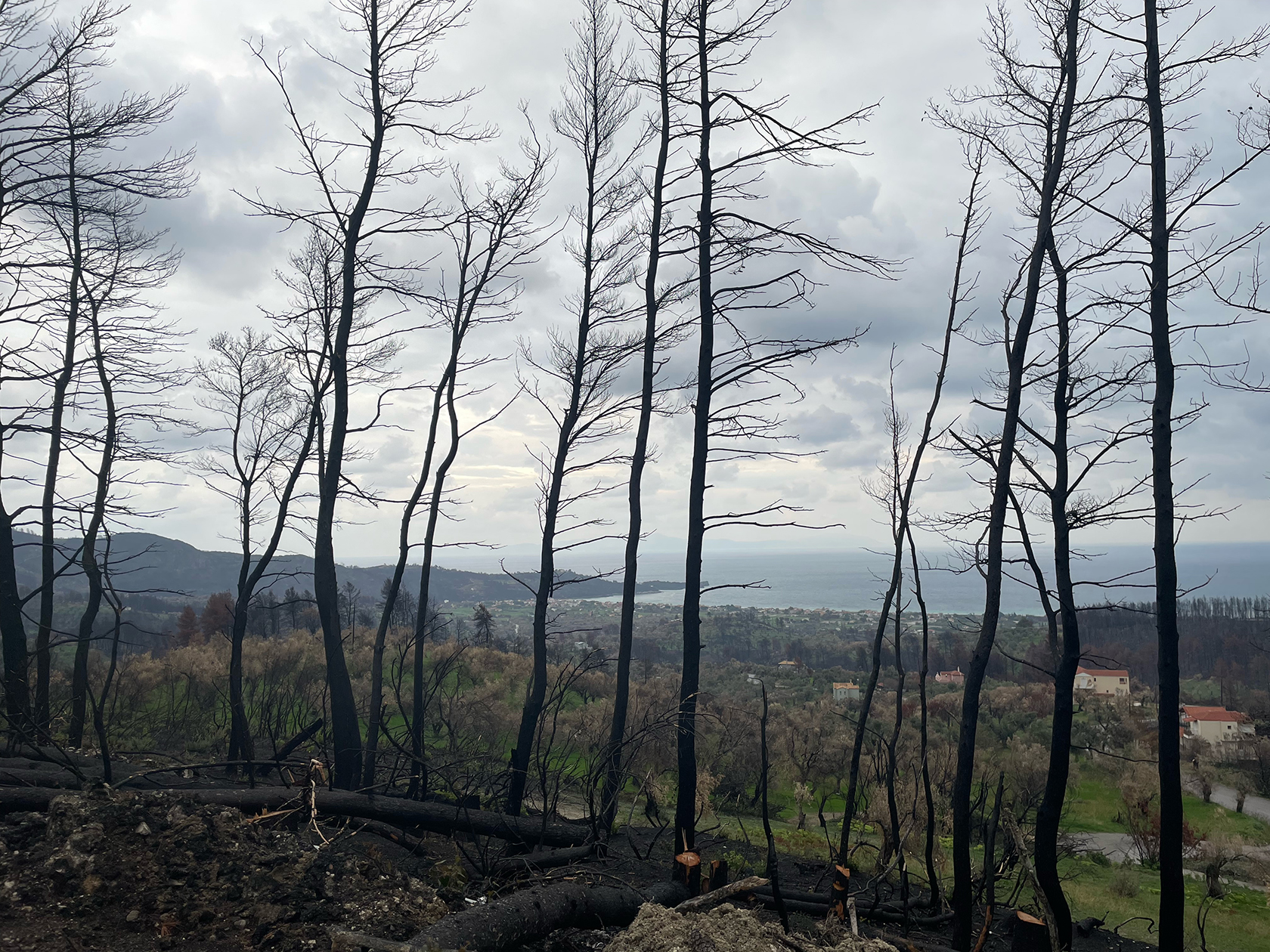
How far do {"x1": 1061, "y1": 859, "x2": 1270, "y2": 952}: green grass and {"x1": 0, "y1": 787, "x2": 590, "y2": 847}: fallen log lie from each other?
685 centimetres

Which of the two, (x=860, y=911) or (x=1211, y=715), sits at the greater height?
(x=860, y=911)

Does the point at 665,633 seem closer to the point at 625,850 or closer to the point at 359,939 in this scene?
the point at 625,850

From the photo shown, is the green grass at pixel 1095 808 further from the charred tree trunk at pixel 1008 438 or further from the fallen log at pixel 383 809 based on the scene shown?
the fallen log at pixel 383 809

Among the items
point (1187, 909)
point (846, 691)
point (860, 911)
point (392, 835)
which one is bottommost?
point (846, 691)

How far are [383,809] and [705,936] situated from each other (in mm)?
4012

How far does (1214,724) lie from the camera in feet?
88.1

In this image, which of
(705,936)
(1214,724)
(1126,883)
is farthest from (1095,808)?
(705,936)

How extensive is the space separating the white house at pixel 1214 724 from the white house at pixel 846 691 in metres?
11.7

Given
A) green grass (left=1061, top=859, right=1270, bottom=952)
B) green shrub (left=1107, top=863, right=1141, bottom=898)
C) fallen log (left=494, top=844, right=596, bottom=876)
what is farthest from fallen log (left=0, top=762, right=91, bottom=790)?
green shrub (left=1107, top=863, right=1141, bottom=898)

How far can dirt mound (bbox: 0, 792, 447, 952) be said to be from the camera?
3865 millimetres

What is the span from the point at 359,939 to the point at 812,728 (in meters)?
19.4

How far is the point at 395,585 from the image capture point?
35.1ft

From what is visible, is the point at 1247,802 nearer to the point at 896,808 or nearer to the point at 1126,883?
the point at 1126,883

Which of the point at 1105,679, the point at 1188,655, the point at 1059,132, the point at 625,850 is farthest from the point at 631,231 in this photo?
the point at 1188,655
